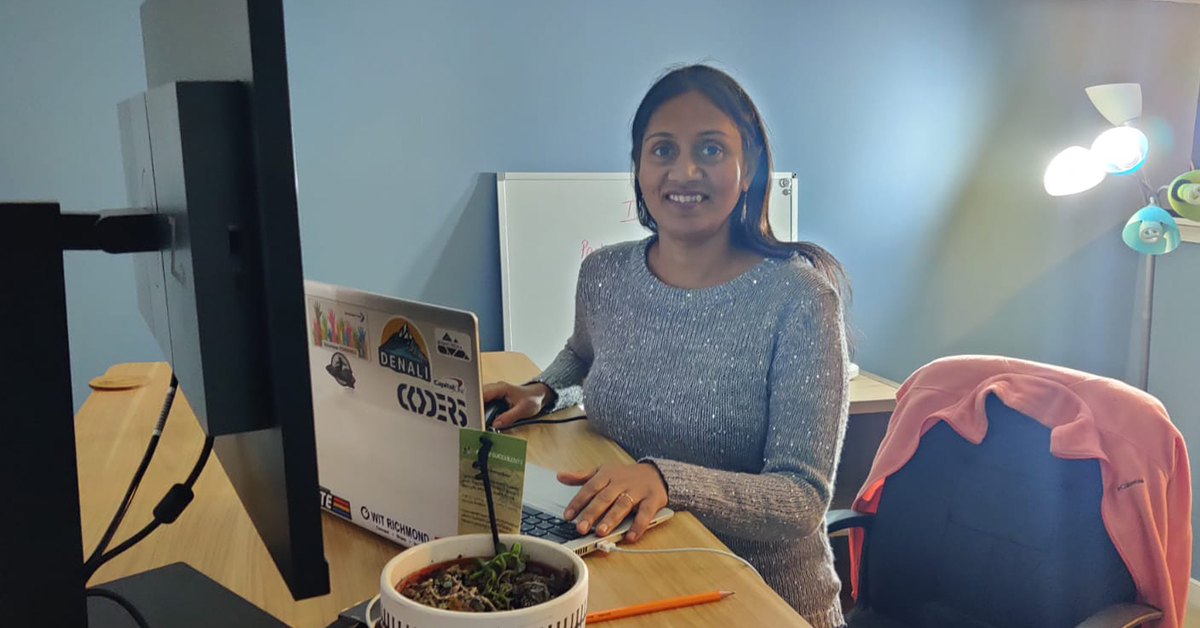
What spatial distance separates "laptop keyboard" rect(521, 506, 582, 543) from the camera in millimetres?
871

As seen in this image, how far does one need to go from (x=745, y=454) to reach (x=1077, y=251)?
98.4 inches

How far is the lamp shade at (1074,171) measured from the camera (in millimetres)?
2654

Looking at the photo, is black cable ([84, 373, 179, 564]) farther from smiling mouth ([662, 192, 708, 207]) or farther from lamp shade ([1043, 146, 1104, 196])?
lamp shade ([1043, 146, 1104, 196])

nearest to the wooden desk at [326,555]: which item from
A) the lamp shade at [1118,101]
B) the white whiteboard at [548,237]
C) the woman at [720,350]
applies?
the woman at [720,350]

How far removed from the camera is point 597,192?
267 centimetres

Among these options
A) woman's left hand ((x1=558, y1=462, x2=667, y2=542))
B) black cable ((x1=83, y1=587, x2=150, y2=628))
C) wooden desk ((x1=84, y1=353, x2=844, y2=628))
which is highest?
black cable ((x1=83, y1=587, x2=150, y2=628))

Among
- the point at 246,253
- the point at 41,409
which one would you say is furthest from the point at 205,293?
the point at 41,409

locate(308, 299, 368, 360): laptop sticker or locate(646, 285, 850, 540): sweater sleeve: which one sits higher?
locate(308, 299, 368, 360): laptop sticker

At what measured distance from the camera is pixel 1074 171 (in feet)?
8.71

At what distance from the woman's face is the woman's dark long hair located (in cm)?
2

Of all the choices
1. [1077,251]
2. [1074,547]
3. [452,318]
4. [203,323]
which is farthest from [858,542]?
[1077,251]

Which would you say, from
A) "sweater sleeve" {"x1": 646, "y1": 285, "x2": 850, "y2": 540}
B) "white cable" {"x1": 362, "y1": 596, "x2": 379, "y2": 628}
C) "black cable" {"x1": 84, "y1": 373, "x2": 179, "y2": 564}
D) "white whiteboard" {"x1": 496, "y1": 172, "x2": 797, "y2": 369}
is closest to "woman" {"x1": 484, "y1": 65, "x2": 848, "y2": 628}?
"sweater sleeve" {"x1": 646, "y1": 285, "x2": 850, "y2": 540}

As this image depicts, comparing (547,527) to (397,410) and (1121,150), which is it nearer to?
(397,410)

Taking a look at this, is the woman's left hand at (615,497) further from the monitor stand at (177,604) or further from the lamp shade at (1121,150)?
the lamp shade at (1121,150)
